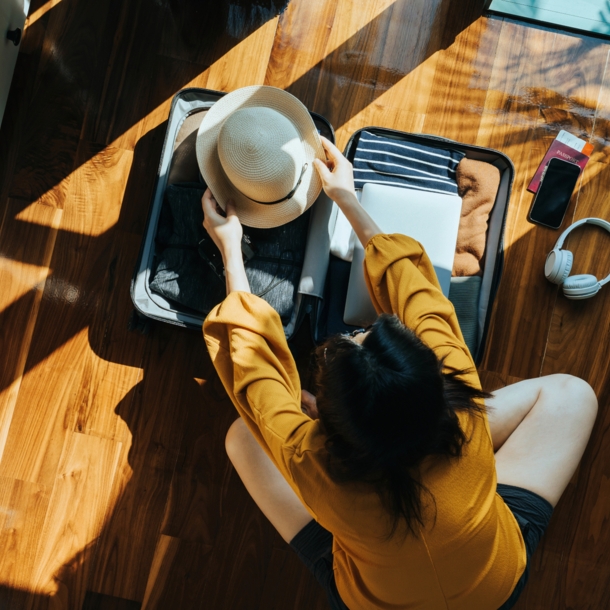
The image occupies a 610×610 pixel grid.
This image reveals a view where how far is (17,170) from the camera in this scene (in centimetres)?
145

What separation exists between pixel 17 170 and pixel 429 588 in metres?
1.41

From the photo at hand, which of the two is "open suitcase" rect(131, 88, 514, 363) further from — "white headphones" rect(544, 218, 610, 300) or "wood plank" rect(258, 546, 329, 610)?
"wood plank" rect(258, 546, 329, 610)

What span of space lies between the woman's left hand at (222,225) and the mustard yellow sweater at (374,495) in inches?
6.4

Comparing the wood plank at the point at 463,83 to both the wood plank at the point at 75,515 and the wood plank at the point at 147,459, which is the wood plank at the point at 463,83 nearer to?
the wood plank at the point at 147,459

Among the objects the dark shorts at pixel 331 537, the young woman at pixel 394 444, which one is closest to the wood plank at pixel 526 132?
the young woman at pixel 394 444

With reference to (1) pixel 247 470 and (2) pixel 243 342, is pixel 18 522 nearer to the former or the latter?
(1) pixel 247 470

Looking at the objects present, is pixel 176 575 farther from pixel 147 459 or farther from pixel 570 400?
pixel 570 400

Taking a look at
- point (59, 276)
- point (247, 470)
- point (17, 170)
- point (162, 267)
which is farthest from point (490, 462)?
point (17, 170)

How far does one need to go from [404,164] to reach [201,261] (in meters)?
0.58

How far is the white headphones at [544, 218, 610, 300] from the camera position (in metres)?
1.40

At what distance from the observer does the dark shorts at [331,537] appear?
110 cm

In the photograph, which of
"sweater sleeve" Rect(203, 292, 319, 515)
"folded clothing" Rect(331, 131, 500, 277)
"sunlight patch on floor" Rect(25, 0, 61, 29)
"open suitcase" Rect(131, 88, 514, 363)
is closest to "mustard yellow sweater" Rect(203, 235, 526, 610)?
"sweater sleeve" Rect(203, 292, 319, 515)

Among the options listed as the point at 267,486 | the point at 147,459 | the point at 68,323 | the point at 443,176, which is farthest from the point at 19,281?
the point at 443,176

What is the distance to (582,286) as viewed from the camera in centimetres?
140
